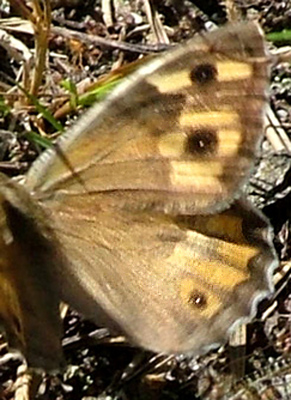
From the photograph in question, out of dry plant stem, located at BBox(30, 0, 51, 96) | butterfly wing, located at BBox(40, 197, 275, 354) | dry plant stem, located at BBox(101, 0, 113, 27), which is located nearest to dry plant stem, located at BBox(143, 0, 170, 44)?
dry plant stem, located at BBox(101, 0, 113, 27)

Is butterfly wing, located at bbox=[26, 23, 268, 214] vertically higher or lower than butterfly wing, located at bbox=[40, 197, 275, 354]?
higher

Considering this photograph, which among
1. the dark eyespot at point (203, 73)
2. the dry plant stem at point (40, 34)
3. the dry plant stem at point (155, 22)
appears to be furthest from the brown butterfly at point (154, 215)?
the dry plant stem at point (155, 22)

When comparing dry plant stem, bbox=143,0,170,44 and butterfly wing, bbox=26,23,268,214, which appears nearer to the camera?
butterfly wing, bbox=26,23,268,214

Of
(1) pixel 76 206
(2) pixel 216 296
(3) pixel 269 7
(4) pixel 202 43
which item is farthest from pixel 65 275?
(3) pixel 269 7

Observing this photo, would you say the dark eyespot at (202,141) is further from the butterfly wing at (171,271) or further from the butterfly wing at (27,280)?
the butterfly wing at (27,280)

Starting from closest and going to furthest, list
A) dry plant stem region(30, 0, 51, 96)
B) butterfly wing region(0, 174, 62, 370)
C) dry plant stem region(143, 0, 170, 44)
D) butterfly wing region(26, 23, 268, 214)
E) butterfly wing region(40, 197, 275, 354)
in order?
butterfly wing region(26, 23, 268, 214) < butterfly wing region(0, 174, 62, 370) < butterfly wing region(40, 197, 275, 354) < dry plant stem region(30, 0, 51, 96) < dry plant stem region(143, 0, 170, 44)

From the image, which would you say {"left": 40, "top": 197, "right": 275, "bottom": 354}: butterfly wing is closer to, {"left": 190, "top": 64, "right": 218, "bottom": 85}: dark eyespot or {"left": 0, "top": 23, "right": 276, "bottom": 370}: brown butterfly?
{"left": 0, "top": 23, "right": 276, "bottom": 370}: brown butterfly

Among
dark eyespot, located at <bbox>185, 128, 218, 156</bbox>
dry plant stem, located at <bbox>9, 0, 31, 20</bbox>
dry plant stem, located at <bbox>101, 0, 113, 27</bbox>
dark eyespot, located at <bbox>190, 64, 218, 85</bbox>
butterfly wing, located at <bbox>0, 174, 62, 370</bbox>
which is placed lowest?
butterfly wing, located at <bbox>0, 174, 62, 370</bbox>
